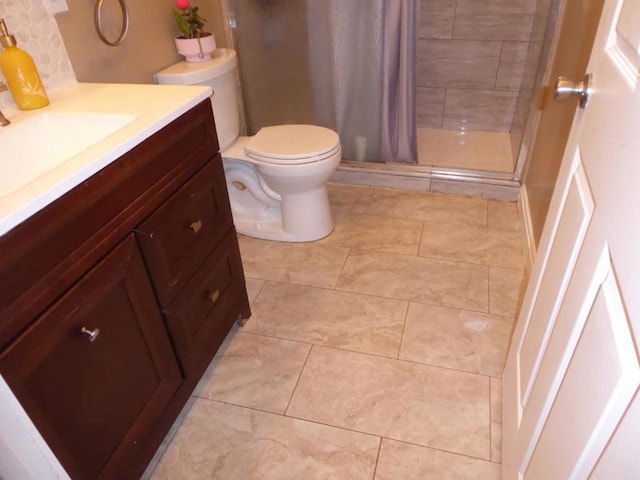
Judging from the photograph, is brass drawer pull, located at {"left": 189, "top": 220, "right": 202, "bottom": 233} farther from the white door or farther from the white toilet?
the white door

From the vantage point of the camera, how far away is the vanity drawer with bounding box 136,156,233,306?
109 centimetres

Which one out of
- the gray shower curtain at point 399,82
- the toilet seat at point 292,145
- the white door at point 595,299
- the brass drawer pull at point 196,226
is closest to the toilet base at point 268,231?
the toilet seat at point 292,145

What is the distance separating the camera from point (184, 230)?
3.94 ft

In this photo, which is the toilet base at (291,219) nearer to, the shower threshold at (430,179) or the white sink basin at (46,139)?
the shower threshold at (430,179)

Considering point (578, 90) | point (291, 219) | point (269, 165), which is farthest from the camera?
point (291, 219)

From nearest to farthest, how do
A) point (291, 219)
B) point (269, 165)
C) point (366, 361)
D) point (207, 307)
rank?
point (207, 307)
point (366, 361)
point (269, 165)
point (291, 219)

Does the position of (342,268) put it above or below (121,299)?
below

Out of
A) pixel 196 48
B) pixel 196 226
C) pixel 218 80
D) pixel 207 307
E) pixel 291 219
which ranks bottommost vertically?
pixel 291 219

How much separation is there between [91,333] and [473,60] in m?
2.70

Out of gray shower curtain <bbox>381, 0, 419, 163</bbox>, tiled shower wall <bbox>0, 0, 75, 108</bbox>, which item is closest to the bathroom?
tiled shower wall <bbox>0, 0, 75, 108</bbox>

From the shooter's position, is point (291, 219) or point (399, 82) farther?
point (399, 82)

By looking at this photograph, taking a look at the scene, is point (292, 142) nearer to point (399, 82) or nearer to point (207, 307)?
point (399, 82)

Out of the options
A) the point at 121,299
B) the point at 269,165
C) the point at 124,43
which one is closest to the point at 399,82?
the point at 269,165

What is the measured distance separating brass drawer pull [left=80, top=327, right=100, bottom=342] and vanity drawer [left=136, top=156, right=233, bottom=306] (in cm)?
21
